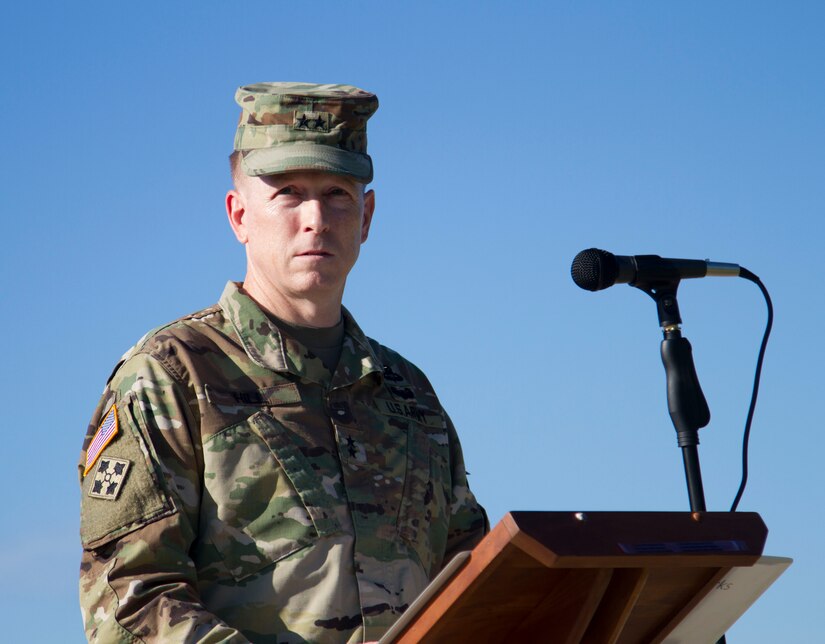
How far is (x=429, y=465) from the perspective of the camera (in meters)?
3.61

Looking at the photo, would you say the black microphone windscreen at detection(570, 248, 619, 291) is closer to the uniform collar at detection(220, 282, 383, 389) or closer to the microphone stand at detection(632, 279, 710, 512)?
the microphone stand at detection(632, 279, 710, 512)

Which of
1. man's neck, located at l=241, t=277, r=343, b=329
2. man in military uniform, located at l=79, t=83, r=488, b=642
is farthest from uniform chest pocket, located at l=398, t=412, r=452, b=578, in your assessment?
man's neck, located at l=241, t=277, r=343, b=329

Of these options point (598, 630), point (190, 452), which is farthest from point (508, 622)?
point (190, 452)

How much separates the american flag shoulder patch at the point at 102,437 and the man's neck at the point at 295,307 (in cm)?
60

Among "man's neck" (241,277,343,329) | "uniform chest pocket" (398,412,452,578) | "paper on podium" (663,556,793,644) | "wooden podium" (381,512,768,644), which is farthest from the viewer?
"man's neck" (241,277,343,329)

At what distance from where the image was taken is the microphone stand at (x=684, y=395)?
3459 mm

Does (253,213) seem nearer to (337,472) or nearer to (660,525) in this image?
(337,472)

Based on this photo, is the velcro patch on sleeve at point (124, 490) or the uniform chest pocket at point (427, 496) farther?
the uniform chest pocket at point (427, 496)

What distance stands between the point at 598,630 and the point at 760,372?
178cm

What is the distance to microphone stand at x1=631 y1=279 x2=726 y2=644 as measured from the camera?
3459 mm

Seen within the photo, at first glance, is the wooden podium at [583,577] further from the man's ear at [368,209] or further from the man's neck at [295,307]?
the man's ear at [368,209]

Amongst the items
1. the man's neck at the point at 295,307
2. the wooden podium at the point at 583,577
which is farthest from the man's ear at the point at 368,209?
the wooden podium at the point at 583,577

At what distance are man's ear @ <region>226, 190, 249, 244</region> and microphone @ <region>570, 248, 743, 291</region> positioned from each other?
1016mm

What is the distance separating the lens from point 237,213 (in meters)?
3.64
